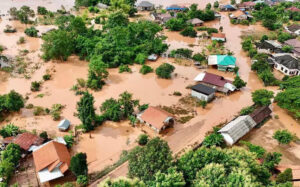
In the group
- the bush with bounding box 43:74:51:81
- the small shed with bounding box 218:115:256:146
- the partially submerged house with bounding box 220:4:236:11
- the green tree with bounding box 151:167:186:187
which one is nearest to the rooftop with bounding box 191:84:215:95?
the small shed with bounding box 218:115:256:146

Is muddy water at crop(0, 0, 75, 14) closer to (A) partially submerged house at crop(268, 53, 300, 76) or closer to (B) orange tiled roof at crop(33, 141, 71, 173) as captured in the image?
(B) orange tiled roof at crop(33, 141, 71, 173)

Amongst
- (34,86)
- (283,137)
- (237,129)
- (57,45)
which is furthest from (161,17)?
(283,137)

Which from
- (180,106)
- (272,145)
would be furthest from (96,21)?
(272,145)

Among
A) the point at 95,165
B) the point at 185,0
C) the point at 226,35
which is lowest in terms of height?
the point at 95,165

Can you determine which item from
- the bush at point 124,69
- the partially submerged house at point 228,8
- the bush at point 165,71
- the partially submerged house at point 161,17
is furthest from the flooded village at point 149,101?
the partially submerged house at point 228,8

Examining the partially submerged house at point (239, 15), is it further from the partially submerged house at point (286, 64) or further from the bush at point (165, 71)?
the bush at point (165, 71)

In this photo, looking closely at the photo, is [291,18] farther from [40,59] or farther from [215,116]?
[40,59]
